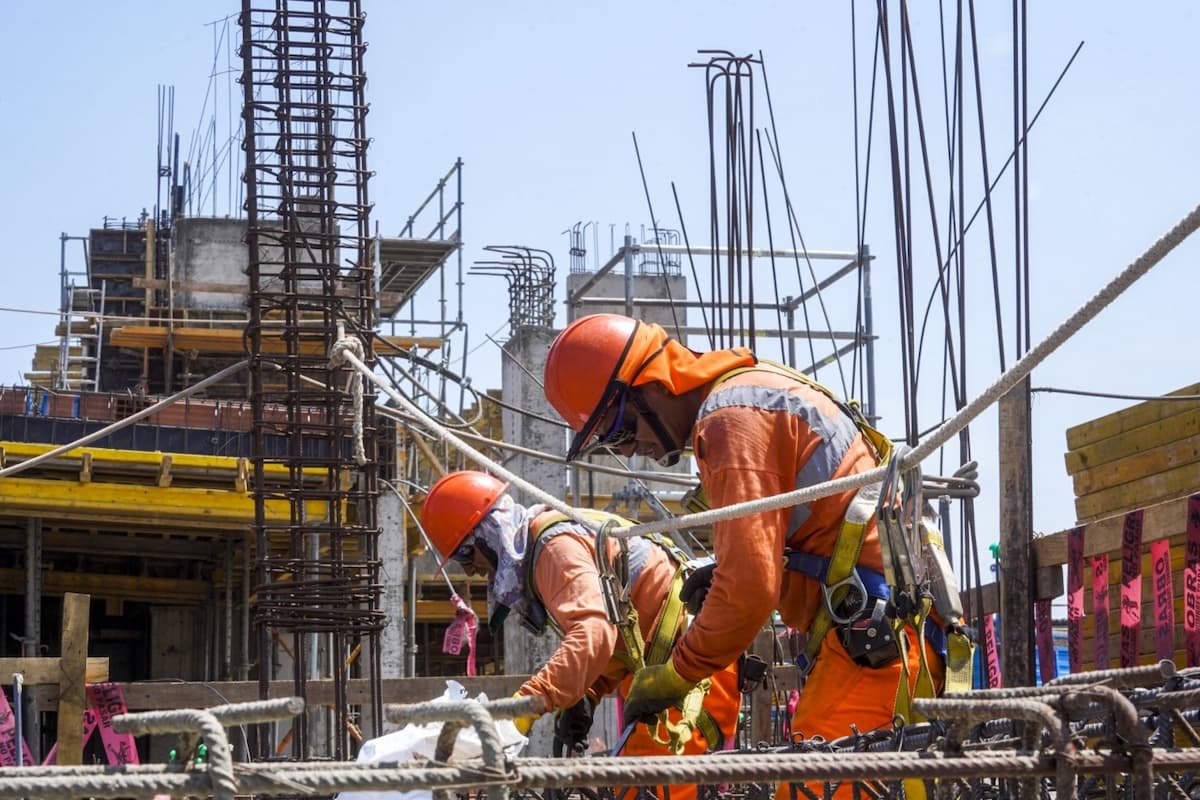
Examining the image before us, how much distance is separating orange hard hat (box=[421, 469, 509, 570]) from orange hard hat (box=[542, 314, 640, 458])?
137 centimetres

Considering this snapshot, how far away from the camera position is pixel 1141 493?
8.75 meters

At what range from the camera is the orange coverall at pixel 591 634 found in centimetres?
476

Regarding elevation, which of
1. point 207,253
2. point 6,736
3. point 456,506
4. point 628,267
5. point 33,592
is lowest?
point 6,736

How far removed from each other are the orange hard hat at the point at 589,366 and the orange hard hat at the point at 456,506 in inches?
54.1

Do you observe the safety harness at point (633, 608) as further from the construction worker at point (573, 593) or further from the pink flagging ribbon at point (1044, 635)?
the pink flagging ribbon at point (1044, 635)

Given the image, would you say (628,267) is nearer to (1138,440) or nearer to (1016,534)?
(1138,440)

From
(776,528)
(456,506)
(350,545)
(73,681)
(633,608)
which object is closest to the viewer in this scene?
(776,528)

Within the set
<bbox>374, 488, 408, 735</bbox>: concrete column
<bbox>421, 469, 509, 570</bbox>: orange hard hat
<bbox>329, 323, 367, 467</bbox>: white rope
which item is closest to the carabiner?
<bbox>421, 469, 509, 570</bbox>: orange hard hat

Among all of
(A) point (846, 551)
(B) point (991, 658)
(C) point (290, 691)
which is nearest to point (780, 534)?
(A) point (846, 551)

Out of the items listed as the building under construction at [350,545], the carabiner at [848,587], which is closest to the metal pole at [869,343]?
the building under construction at [350,545]

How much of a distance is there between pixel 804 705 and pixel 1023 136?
476cm

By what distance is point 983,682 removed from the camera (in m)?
7.52

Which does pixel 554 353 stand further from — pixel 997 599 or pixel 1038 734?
pixel 997 599

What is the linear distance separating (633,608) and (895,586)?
1.72m
